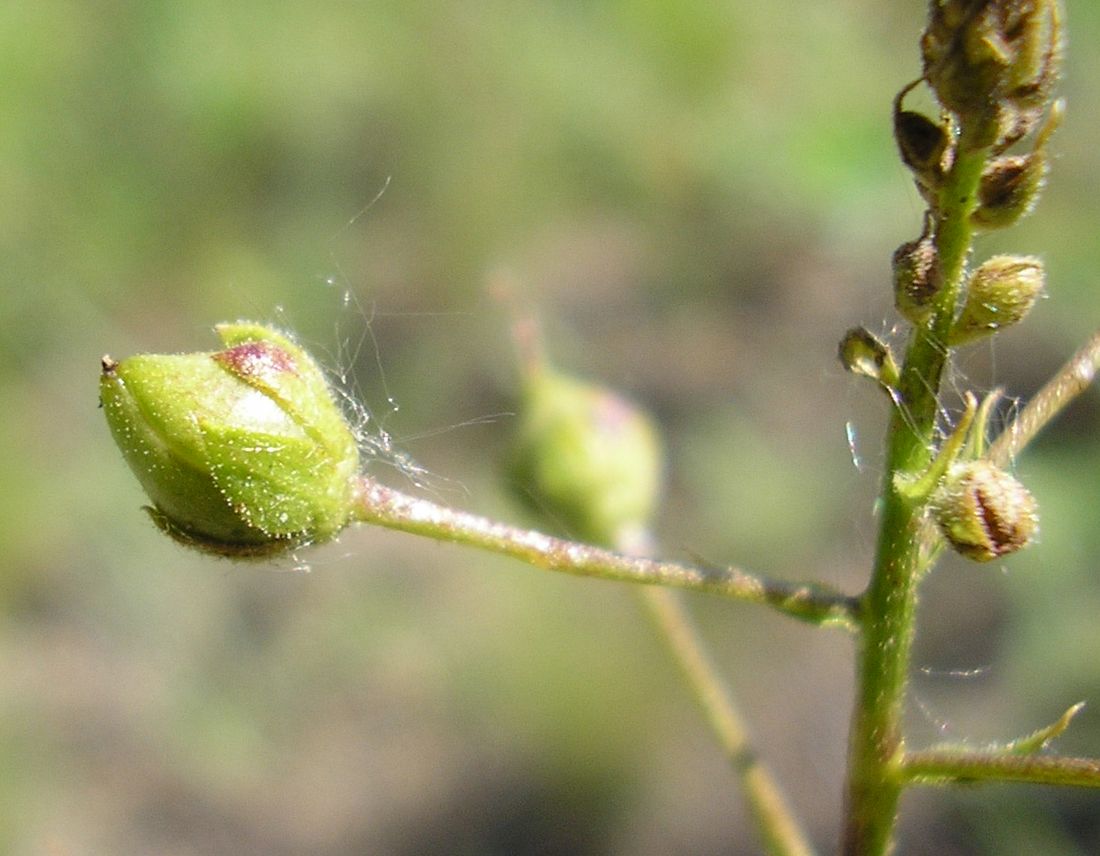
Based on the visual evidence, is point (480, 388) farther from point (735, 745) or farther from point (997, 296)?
point (997, 296)

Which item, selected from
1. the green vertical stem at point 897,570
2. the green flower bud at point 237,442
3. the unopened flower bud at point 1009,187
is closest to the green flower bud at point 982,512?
the green vertical stem at point 897,570

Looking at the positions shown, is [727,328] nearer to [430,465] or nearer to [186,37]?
[430,465]

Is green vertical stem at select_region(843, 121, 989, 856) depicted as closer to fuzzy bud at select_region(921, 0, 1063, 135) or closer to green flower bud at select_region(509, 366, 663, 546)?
fuzzy bud at select_region(921, 0, 1063, 135)

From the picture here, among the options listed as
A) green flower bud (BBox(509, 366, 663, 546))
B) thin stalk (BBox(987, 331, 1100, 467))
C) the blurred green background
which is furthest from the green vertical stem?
the blurred green background

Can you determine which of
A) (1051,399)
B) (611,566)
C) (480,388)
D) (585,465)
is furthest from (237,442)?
(480,388)

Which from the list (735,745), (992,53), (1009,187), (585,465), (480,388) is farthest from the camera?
(480,388)

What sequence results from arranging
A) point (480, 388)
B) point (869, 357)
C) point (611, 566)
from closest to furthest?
point (869, 357), point (611, 566), point (480, 388)
